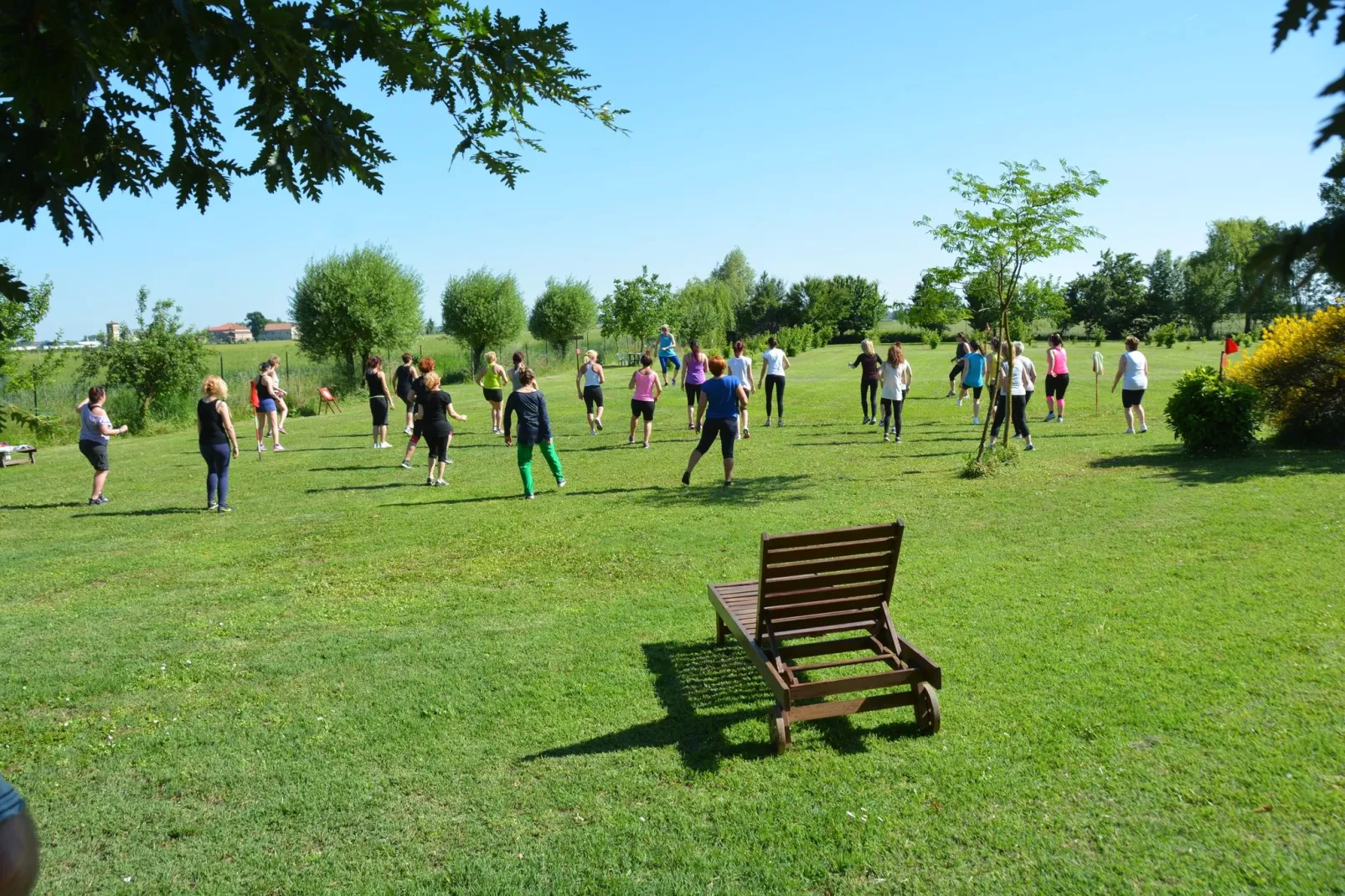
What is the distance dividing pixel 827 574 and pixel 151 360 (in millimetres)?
28767

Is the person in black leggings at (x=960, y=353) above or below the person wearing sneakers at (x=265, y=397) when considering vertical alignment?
above

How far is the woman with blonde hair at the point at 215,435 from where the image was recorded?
12.2 m

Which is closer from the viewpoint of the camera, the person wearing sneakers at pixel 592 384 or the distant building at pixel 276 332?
the person wearing sneakers at pixel 592 384

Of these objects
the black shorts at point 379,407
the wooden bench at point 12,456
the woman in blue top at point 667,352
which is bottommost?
the wooden bench at point 12,456

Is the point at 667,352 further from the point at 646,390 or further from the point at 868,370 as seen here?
the point at 646,390

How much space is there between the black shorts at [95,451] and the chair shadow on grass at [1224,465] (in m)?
14.6

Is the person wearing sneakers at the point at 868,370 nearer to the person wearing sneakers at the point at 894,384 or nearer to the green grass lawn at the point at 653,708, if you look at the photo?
the person wearing sneakers at the point at 894,384

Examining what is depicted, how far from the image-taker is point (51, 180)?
9.46 feet

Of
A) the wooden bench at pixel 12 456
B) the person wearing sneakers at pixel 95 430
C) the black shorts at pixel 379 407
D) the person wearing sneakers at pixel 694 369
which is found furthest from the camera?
the black shorts at pixel 379 407

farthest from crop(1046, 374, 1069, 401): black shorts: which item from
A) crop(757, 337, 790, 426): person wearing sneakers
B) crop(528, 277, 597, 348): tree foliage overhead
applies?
crop(528, 277, 597, 348): tree foliage overhead

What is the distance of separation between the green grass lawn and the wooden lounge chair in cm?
22

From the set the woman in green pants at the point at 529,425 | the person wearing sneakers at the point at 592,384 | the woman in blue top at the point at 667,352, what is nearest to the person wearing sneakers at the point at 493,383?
the person wearing sneakers at the point at 592,384

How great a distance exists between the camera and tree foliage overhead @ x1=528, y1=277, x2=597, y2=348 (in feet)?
203

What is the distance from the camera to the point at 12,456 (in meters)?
19.3
